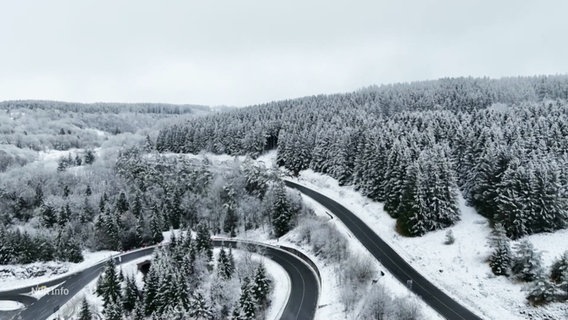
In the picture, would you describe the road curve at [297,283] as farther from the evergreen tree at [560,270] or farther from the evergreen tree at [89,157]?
the evergreen tree at [89,157]

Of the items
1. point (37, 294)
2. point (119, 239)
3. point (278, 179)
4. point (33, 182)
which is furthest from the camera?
point (33, 182)

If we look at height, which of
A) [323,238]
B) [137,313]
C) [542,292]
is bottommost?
[137,313]

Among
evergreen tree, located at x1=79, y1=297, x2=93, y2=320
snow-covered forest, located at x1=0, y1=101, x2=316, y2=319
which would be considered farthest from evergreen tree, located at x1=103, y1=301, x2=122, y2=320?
evergreen tree, located at x1=79, y1=297, x2=93, y2=320

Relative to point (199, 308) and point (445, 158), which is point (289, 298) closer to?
point (199, 308)

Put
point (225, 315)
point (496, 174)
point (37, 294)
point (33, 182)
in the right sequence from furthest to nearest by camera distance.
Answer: point (33, 182) < point (37, 294) < point (496, 174) < point (225, 315)

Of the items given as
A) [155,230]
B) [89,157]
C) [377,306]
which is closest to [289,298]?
[377,306]

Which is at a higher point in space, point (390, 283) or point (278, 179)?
point (278, 179)

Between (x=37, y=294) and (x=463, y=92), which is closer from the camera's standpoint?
(x=37, y=294)

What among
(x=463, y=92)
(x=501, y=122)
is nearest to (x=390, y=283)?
(x=501, y=122)

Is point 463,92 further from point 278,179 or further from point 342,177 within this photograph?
point 278,179
